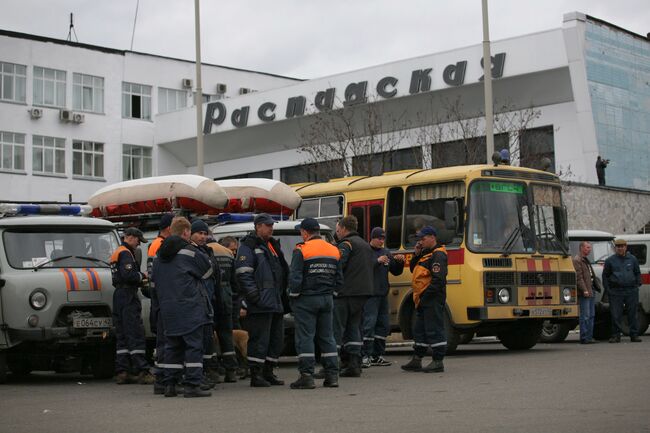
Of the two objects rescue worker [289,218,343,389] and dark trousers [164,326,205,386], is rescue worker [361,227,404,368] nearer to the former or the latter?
rescue worker [289,218,343,389]

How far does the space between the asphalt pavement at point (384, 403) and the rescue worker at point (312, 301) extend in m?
0.32

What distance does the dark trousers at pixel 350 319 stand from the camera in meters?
14.3

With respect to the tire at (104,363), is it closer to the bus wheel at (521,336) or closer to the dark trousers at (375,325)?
the dark trousers at (375,325)

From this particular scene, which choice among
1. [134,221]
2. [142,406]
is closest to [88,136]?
[134,221]

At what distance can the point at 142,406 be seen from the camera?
11.3 m

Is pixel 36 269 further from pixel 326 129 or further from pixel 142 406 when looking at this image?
pixel 326 129

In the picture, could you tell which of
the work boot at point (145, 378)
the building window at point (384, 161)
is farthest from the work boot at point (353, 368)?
the building window at point (384, 161)

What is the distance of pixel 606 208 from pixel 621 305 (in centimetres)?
1525

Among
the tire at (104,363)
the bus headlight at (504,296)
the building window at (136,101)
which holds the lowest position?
the tire at (104,363)

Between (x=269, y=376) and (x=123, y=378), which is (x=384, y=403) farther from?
(x=123, y=378)

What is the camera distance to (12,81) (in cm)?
5378

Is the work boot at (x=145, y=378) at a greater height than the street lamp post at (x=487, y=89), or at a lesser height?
lesser

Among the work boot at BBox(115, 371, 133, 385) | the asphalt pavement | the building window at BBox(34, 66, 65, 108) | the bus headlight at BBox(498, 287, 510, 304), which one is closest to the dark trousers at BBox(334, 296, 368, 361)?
the asphalt pavement

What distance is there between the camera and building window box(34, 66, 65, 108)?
5478cm
